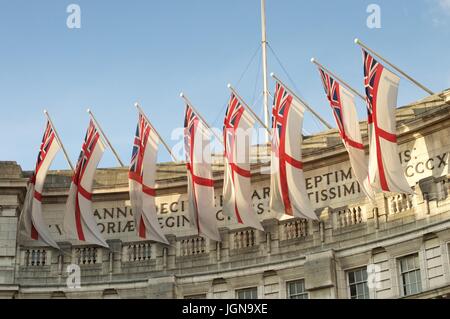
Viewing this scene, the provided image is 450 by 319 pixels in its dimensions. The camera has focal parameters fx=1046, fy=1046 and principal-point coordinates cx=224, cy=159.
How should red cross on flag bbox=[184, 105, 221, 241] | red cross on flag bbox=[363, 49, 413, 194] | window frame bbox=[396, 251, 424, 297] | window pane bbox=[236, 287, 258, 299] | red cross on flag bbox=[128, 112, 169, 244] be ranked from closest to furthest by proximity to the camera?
red cross on flag bbox=[363, 49, 413, 194] < window frame bbox=[396, 251, 424, 297] < red cross on flag bbox=[184, 105, 221, 241] < window pane bbox=[236, 287, 258, 299] < red cross on flag bbox=[128, 112, 169, 244]

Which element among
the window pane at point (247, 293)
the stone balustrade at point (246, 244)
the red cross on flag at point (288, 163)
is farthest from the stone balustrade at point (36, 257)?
the red cross on flag at point (288, 163)

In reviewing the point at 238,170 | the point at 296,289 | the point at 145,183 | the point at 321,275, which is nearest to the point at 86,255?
the point at 145,183

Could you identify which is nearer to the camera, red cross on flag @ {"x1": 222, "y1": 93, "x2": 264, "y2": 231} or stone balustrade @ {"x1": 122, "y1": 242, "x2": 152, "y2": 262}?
red cross on flag @ {"x1": 222, "y1": 93, "x2": 264, "y2": 231}

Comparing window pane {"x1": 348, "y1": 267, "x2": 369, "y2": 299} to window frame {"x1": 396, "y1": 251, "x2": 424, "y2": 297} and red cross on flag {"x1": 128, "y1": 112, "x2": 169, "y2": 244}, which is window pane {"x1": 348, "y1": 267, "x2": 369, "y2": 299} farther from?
red cross on flag {"x1": 128, "y1": 112, "x2": 169, "y2": 244}

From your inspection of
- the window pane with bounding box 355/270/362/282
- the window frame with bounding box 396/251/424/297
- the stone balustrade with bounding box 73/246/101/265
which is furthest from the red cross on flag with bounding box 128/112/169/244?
the window frame with bounding box 396/251/424/297

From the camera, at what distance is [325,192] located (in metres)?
44.2

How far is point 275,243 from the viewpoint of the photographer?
44.2 metres

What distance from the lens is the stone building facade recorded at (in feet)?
134

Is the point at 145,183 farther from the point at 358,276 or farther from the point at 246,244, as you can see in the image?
the point at 358,276

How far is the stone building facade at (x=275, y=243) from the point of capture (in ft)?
134

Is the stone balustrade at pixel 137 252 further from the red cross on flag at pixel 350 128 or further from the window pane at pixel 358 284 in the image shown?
the red cross on flag at pixel 350 128

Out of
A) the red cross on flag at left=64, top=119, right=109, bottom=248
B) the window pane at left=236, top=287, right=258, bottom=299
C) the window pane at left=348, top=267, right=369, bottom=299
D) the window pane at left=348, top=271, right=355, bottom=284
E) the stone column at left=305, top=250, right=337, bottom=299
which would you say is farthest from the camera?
the red cross on flag at left=64, top=119, right=109, bottom=248

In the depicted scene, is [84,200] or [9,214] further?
[9,214]
